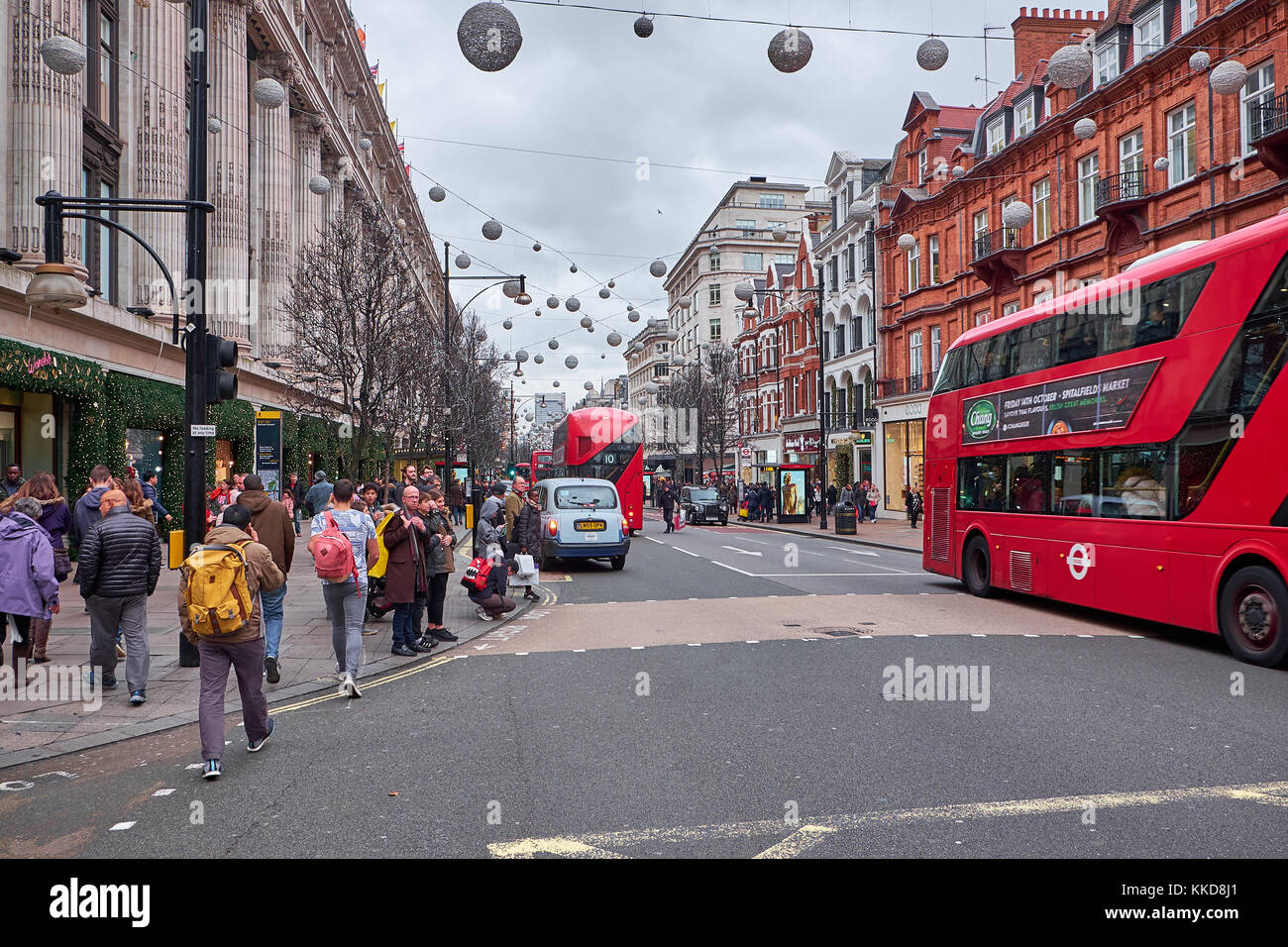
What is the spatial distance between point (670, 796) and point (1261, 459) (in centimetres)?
701

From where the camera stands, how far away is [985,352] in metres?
13.7

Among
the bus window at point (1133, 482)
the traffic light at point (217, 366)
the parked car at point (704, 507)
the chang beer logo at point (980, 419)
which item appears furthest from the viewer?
the parked car at point (704, 507)

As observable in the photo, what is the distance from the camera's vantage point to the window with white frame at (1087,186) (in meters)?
28.2

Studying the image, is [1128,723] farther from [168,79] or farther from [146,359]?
[168,79]

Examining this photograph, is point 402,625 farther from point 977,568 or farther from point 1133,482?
point 977,568

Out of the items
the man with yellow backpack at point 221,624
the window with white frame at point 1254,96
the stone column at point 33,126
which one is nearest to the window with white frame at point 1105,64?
the window with white frame at point 1254,96

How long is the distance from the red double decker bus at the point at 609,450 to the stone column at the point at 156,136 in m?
12.1

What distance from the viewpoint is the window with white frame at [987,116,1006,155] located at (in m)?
33.4

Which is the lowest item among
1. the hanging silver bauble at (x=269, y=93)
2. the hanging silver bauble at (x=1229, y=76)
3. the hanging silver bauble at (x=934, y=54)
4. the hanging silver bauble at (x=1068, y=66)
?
the hanging silver bauble at (x=934, y=54)

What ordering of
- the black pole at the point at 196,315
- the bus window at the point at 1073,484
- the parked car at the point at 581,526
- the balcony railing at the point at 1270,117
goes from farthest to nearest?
the balcony railing at the point at 1270,117
the parked car at the point at 581,526
the bus window at the point at 1073,484
the black pole at the point at 196,315

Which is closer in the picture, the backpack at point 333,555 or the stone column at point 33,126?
the backpack at point 333,555

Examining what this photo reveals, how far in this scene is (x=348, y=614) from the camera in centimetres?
816

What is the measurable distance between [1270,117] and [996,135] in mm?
13861

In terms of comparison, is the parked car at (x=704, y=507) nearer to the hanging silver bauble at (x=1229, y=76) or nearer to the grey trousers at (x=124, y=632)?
the hanging silver bauble at (x=1229, y=76)
